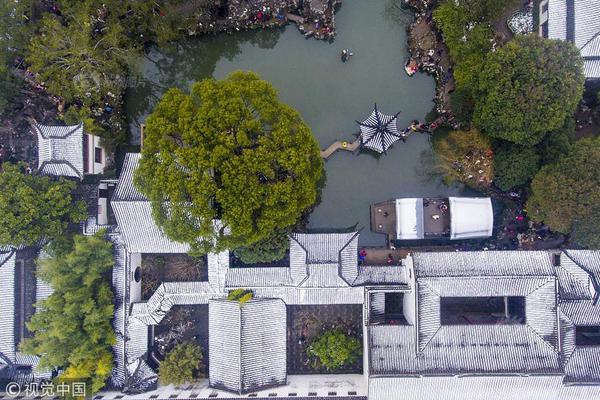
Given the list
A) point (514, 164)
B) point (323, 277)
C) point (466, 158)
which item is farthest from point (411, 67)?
point (323, 277)

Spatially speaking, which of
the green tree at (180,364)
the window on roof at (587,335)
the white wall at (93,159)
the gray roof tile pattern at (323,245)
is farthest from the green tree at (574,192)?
the white wall at (93,159)

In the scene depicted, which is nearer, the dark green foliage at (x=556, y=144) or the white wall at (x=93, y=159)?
the dark green foliage at (x=556, y=144)

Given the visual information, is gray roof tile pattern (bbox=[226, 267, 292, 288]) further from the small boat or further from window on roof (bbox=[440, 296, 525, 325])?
the small boat

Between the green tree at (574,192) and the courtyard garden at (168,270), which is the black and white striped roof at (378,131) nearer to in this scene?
the green tree at (574,192)

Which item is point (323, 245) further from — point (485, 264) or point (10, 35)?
point (10, 35)

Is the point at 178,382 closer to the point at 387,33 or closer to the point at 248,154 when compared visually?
the point at 248,154

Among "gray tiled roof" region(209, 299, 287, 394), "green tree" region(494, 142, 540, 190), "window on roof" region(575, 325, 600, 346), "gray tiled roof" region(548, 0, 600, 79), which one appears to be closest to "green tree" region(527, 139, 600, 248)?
"green tree" region(494, 142, 540, 190)
